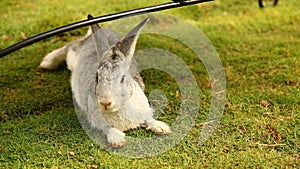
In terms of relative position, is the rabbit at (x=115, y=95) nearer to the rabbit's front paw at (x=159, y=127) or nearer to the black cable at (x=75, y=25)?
the rabbit's front paw at (x=159, y=127)

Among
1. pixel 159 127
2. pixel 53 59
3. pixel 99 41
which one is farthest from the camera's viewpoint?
pixel 53 59

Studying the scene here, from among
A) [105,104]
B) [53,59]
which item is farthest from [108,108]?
[53,59]

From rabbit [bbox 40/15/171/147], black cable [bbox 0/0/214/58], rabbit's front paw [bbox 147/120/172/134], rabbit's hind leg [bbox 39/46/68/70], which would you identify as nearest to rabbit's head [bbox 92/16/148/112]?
rabbit [bbox 40/15/171/147]

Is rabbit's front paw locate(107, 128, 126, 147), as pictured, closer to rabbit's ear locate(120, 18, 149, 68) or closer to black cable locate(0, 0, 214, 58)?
rabbit's ear locate(120, 18, 149, 68)

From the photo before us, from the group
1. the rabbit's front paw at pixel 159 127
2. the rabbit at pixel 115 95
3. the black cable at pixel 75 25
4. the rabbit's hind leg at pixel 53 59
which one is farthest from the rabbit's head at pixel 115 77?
the rabbit's hind leg at pixel 53 59

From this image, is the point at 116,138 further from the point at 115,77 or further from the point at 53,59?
the point at 53,59

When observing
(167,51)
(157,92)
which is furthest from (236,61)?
(157,92)
